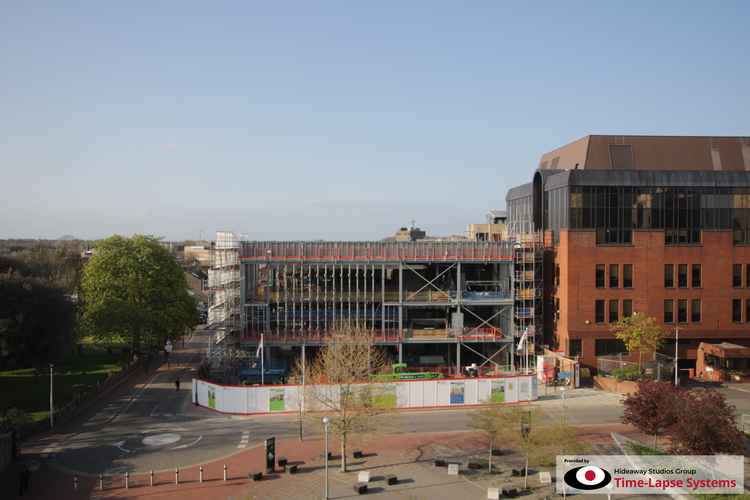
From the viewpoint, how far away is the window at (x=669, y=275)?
2362 inches

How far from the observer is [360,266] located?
63.9 meters

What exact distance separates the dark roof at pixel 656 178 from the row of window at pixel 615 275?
712 centimetres

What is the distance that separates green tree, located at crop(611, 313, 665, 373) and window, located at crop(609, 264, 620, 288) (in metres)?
4.02

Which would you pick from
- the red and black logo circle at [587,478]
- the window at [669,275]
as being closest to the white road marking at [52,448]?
the red and black logo circle at [587,478]

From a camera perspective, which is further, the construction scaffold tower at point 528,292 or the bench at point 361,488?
the construction scaffold tower at point 528,292

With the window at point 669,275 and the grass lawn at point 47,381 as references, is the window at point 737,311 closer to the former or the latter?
the window at point 669,275

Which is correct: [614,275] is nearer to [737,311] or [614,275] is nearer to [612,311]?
[612,311]

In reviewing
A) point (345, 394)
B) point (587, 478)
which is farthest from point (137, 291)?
point (587, 478)

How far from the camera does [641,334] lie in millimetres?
54312

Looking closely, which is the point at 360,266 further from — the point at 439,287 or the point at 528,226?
the point at 528,226

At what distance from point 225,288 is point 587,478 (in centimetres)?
4207

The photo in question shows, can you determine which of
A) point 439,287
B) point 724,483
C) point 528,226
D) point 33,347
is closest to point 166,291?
point 33,347

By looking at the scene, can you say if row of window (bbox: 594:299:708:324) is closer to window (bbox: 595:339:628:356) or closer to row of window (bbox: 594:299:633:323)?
row of window (bbox: 594:299:633:323)

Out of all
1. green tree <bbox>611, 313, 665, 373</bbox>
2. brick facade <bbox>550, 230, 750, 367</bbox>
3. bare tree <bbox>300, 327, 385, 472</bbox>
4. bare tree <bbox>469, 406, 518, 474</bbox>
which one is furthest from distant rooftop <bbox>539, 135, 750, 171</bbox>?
bare tree <bbox>469, 406, 518, 474</bbox>
